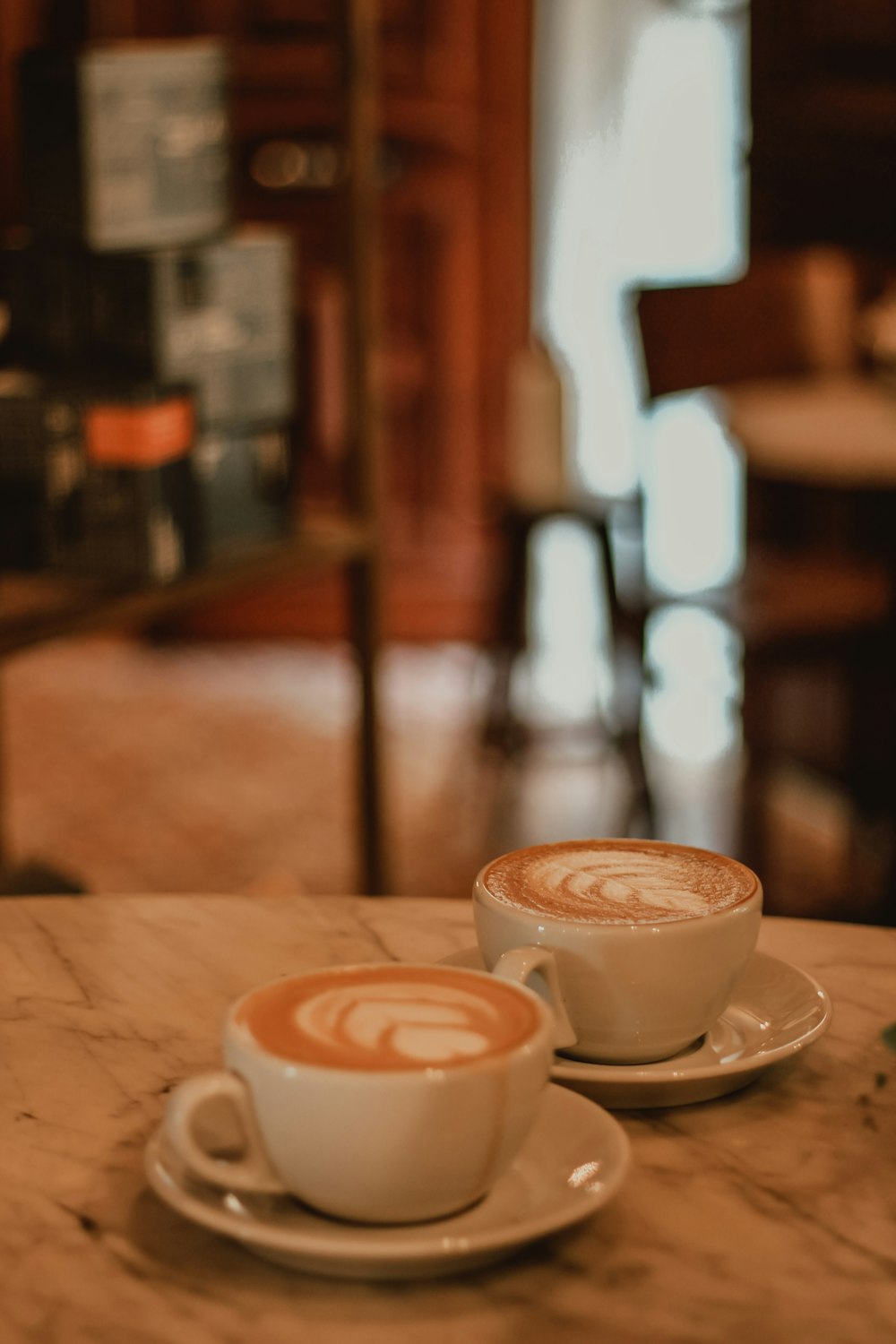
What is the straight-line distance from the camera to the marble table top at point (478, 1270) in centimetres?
56

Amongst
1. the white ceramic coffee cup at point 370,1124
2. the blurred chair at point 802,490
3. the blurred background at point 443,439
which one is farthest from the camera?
the blurred chair at point 802,490

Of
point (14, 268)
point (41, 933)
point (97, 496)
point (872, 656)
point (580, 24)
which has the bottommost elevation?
point (872, 656)

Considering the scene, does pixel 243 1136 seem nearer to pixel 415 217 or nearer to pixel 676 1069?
pixel 676 1069

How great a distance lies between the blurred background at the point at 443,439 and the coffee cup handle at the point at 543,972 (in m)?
1.02

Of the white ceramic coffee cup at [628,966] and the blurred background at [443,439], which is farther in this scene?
the blurred background at [443,439]

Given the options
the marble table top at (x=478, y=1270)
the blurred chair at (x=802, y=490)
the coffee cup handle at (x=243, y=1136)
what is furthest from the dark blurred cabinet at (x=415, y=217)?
the coffee cup handle at (x=243, y=1136)

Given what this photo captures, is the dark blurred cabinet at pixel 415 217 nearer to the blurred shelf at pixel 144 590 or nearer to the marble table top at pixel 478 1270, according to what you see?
the blurred shelf at pixel 144 590

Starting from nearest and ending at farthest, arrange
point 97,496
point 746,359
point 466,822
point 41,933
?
point 41,933
point 97,496
point 746,359
point 466,822

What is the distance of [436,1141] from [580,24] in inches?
158

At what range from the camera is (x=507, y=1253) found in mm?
583

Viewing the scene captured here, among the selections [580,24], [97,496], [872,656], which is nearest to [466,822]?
[872,656]

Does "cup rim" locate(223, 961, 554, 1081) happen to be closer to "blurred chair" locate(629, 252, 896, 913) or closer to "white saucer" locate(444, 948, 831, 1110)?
"white saucer" locate(444, 948, 831, 1110)

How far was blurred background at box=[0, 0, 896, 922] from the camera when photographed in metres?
1.82

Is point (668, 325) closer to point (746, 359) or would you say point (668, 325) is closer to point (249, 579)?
point (746, 359)
